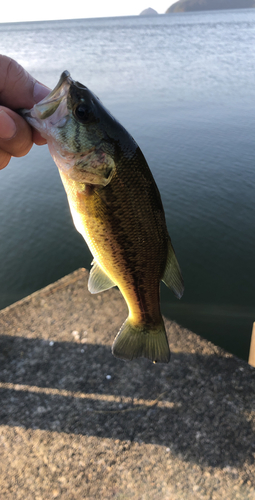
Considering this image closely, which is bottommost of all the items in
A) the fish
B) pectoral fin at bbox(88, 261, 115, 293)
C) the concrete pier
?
the concrete pier

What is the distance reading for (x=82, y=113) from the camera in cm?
162

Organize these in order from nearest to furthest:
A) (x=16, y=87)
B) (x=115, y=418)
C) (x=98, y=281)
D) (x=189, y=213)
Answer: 1. (x=16, y=87)
2. (x=98, y=281)
3. (x=115, y=418)
4. (x=189, y=213)

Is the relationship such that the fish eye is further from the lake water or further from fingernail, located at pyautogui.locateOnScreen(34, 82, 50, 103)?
the lake water

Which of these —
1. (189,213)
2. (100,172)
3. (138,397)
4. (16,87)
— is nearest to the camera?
(100,172)

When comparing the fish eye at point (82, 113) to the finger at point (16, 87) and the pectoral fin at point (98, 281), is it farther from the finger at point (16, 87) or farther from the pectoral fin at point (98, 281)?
the pectoral fin at point (98, 281)

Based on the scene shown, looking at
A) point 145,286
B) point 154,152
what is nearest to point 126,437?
point 145,286

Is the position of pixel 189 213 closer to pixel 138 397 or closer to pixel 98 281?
pixel 138 397

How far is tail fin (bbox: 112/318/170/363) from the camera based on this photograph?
207 centimetres

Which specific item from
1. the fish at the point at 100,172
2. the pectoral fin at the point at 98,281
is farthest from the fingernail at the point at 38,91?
the pectoral fin at the point at 98,281

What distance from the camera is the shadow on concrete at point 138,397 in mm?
3020

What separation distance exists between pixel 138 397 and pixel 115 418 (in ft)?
1.02

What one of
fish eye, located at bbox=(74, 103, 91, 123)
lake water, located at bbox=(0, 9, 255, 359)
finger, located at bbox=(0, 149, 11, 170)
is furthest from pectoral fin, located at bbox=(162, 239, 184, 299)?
lake water, located at bbox=(0, 9, 255, 359)

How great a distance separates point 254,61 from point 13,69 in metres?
32.3

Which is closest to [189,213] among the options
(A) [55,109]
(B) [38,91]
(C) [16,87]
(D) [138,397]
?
(D) [138,397]
